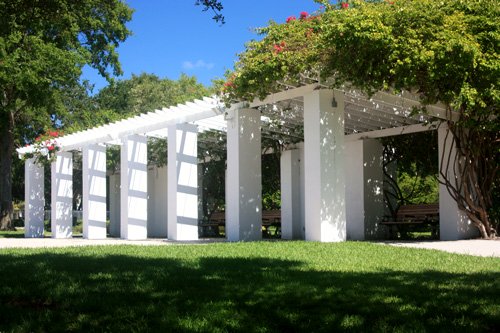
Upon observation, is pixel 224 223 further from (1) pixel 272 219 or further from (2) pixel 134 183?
(2) pixel 134 183

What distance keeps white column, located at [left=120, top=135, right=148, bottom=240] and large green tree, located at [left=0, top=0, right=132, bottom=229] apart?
3770 mm

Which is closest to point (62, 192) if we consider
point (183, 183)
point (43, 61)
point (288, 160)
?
point (43, 61)

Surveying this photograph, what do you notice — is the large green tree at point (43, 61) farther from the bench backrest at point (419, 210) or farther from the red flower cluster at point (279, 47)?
the bench backrest at point (419, 210)

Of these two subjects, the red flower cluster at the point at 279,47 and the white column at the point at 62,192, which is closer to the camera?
the red flower cluster at the point at 279,47

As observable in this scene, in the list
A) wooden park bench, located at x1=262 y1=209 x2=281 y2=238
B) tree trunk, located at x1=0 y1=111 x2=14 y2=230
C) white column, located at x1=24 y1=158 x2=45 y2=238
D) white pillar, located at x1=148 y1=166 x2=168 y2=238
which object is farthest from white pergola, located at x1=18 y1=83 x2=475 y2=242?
tree trunk, located at x1=0 y1=111 x2=14 y2=230

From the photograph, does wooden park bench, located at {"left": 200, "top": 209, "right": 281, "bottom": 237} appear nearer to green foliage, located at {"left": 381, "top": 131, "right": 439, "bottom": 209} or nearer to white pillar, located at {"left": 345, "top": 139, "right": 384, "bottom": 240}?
white pillar, located at {"left": 345, "top": 139, "right": 384, "bottom": 240}

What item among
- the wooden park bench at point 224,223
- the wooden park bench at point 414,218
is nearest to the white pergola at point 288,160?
the wooden park bench at point 414,218

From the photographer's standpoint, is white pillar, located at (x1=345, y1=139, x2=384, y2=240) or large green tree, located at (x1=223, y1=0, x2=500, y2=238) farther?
white pillar, located at (x1=345, y1=139, x2=384, y2=240)

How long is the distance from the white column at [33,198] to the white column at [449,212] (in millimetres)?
15143

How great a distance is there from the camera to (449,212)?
15.6 meters

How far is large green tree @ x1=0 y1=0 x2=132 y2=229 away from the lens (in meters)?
22.8

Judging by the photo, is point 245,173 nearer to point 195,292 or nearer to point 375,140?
point 375,140

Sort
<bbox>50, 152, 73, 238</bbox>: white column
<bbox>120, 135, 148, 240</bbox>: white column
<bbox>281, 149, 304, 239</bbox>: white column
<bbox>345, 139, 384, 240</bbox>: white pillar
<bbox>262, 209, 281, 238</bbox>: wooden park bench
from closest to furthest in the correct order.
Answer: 1. <bbox>345, 139, 384, 240</bbox>: white pillar
2. <bbox>120, 135, 148, 240</bbox>: white column
3. <bbox>281, 149, 304, 239</bbox>: white column
4. <bbox>262, 209, 281, 238</bbox>: wooden park bench
5. <bbox>50, 152, 73, 238</bbox>: white column

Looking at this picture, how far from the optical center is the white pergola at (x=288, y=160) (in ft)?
43.4
